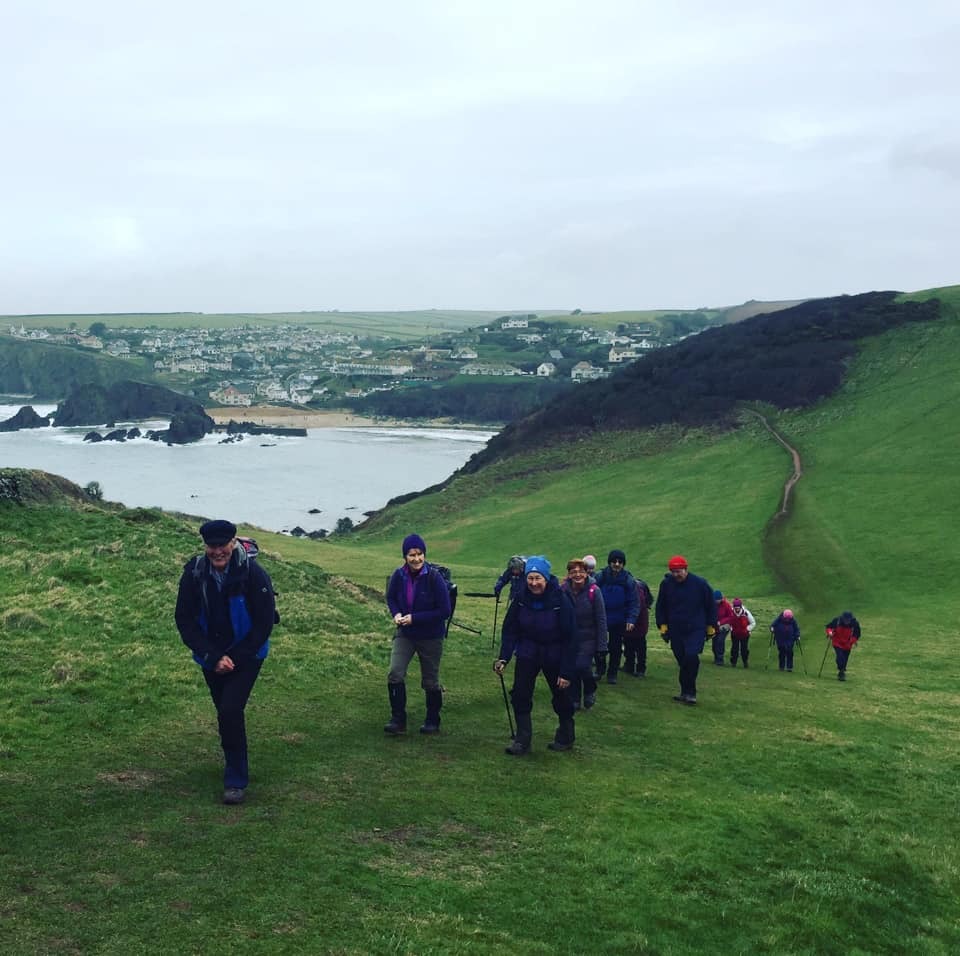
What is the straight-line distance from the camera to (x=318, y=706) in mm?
13648

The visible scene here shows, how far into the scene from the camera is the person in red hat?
51.6 feet

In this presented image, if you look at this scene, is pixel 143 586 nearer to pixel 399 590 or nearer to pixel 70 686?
pixel 70 686

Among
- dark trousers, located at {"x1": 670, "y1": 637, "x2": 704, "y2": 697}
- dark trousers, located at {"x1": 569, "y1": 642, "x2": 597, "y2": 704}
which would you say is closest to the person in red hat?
dark trousers, located at {"x1": 670, "y1": 637, "x2": 704, "y2": 697}

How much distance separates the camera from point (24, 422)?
180 m

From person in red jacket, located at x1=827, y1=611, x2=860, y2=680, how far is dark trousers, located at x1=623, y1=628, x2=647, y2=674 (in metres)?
7.04

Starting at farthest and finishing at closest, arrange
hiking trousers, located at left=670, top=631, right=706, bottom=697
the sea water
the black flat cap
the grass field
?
the sea water → hiking trousers, located at left=670, top=631, right=706, bottom=697 → the black flat cap → the grass field

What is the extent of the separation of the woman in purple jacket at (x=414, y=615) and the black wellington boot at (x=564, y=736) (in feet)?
5.86

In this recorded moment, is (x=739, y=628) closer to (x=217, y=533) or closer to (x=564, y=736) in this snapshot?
(x=564, y=736)

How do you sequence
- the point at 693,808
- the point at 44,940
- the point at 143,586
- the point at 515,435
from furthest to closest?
the point at 515,435 → the point at 143,586 → the point at 693,808 → the point at 44,940

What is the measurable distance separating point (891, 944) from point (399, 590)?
21.4 feet

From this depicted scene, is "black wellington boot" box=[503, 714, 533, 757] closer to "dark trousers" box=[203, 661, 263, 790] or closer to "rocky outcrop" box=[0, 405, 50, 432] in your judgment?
"dark trousers" box=[203, 661, 263, 790]

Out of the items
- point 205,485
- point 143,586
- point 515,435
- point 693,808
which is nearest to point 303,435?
point 205,485

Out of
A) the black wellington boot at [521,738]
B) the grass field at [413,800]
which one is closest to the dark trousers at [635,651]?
the grass field at [413,800]

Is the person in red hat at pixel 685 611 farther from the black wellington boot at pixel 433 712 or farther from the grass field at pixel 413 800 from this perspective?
the black wellington boot at pixel 433 712
